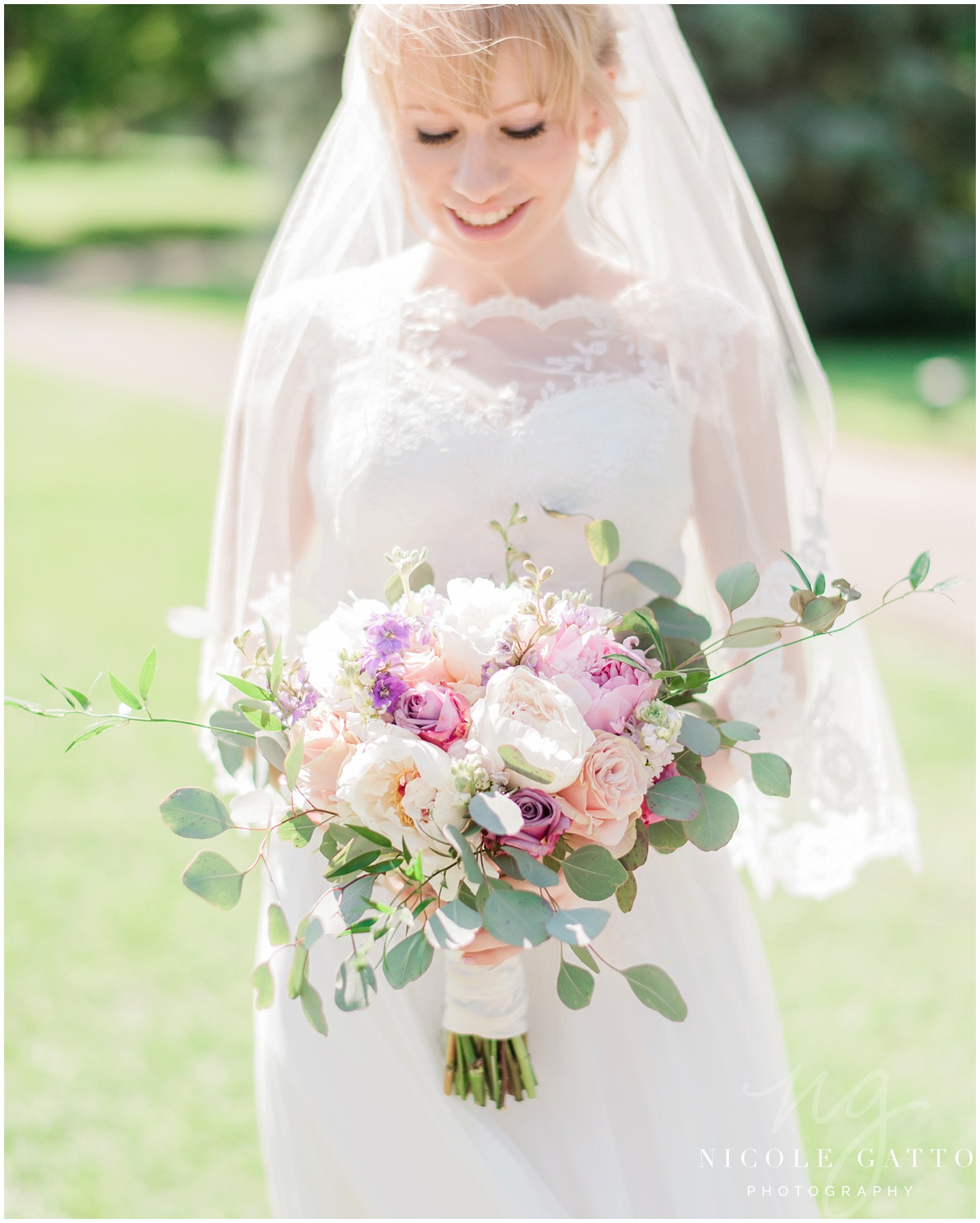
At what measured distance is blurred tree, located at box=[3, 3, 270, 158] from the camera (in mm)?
26953

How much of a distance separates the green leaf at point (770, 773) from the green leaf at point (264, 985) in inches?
29.6

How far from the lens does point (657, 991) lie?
1648 mm

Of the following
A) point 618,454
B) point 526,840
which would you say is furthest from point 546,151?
point 526,840

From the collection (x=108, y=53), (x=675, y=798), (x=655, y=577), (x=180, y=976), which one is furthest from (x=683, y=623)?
(x=108, y=53)

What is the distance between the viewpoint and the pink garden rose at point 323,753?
5.42ft

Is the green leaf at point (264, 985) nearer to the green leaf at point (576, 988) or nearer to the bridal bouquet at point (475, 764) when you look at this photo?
the bridal bouquet at point (475, 764)

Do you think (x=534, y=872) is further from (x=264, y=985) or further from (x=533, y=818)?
(x=264, y=985)

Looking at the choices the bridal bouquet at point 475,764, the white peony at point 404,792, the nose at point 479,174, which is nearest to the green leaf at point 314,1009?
the bridal bouquet at point 475,764

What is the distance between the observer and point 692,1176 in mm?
2141

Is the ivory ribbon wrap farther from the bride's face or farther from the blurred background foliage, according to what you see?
the blurred background foliage

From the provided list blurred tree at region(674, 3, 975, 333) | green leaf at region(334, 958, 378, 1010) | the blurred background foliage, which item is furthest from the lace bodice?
the blurred background foliage

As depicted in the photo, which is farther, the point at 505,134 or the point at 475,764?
the point at 505,134

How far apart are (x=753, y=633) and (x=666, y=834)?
1.10 ft

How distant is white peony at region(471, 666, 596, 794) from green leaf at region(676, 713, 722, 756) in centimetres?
18
